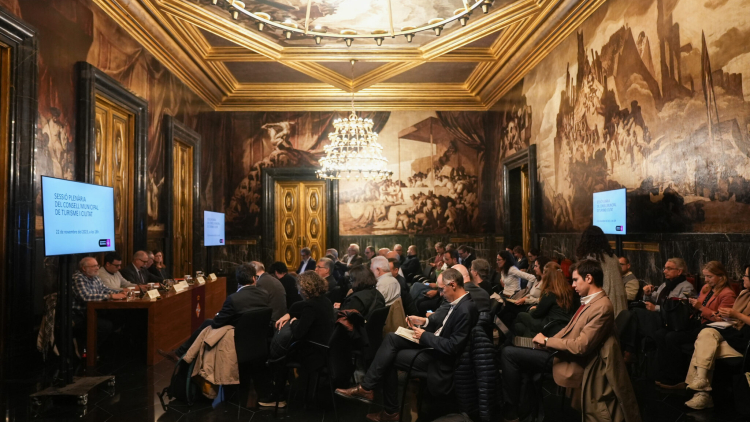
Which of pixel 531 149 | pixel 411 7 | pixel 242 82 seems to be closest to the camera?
pixel 411 7

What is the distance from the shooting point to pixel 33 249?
6559 millimetres

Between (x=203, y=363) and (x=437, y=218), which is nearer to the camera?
(x=203, y=363)

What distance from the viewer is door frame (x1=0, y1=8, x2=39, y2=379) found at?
20.5 feet

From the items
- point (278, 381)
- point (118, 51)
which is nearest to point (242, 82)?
point (118, 51)

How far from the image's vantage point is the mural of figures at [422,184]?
16.3m

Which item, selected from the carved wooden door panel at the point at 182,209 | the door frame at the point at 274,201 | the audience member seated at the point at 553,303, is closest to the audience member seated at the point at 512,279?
the audience member seated at the point at 553,303

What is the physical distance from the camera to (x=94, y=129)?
26.6 feet

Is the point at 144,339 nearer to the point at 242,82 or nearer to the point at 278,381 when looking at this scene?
the point at 278,381

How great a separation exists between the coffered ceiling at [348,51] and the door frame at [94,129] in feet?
4.15

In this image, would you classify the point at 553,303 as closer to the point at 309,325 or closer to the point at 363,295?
the point at 363,295

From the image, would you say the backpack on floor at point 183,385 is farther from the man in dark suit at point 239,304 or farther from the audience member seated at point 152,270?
the audience member seated at point 152,270

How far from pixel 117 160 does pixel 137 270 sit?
6.57 ft

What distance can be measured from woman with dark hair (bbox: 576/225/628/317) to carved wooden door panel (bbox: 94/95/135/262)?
716 centimetres

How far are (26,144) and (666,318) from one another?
7278 millimetres
